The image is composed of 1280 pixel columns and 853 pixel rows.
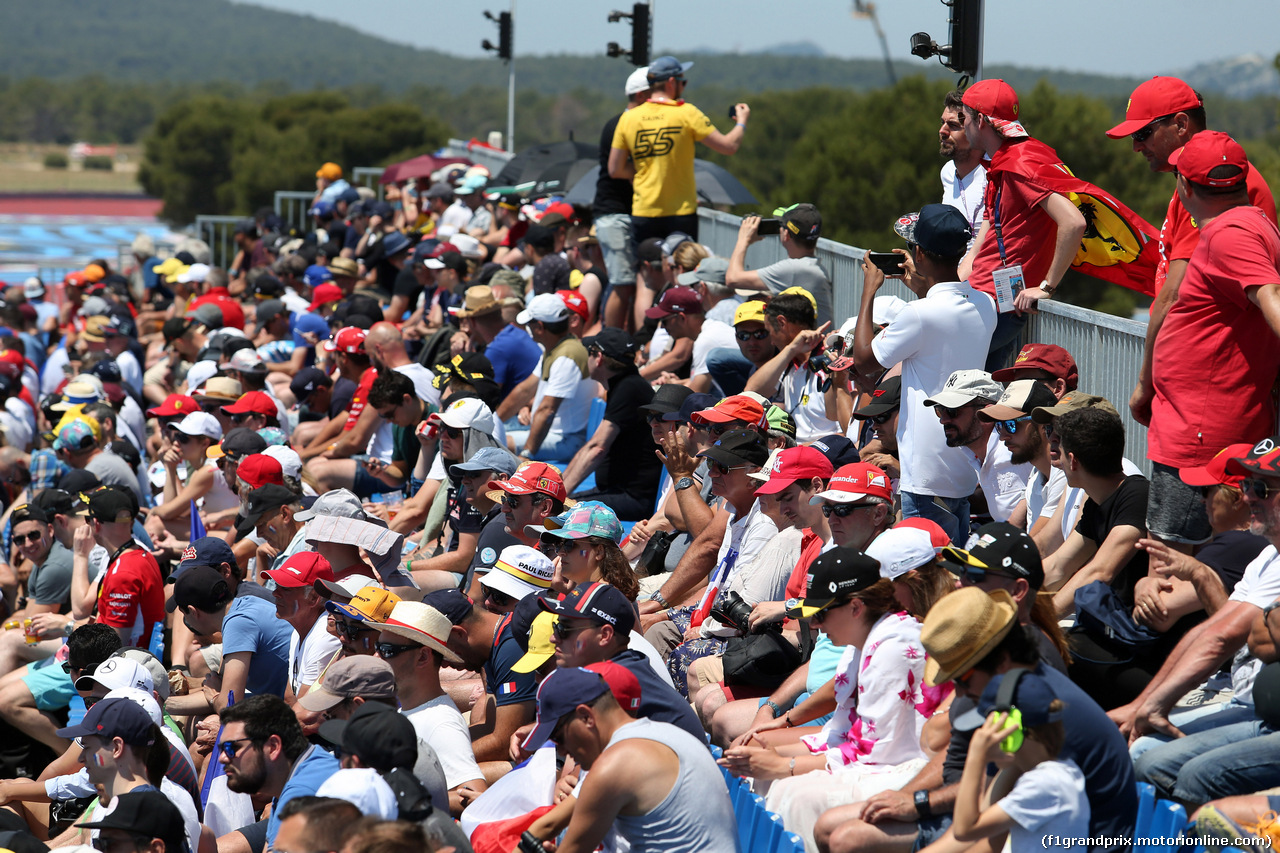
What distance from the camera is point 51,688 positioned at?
7359 mm

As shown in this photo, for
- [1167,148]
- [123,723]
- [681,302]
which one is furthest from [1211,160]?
[681,302]

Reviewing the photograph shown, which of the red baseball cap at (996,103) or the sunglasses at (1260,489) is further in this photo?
the red baseball cap at (996,103)

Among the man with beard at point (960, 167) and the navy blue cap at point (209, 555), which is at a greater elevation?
the man with beard at point (960, 167)

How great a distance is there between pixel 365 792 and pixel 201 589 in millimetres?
3390

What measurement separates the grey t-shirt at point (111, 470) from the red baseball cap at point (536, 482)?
14.3 ft

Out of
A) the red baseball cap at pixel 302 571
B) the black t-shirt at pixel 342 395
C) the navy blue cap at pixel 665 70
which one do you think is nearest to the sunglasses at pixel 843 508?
the red baseball cap at pixel 302 571

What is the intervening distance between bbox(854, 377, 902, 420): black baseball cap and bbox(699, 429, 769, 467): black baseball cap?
627 millimetres

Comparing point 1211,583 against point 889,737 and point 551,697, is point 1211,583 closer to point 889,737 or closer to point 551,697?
point 889,737

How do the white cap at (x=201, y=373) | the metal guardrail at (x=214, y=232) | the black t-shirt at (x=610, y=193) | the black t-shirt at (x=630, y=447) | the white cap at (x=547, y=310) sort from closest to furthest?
the black t-shirt at (x=630, y=447) → the white cap at (x=547, y=310) → the white cap at (x=201, y=373) → the black t-shirt at (x=610, y=193) → the metal guardrail at (x=214, y=232)

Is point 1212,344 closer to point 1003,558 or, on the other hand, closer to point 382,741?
point 1003,558

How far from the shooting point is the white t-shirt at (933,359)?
234 inches

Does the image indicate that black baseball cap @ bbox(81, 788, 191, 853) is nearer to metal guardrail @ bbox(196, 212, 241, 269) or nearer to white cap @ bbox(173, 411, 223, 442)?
white cap @ bbox(173, 411, 223, 442)

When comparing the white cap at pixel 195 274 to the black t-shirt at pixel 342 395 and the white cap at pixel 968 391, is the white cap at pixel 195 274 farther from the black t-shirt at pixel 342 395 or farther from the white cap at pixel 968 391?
the white cap at pixel 968 391

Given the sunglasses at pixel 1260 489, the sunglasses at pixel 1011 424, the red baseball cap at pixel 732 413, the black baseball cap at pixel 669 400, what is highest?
the sunglasses at pixel 1260 489
